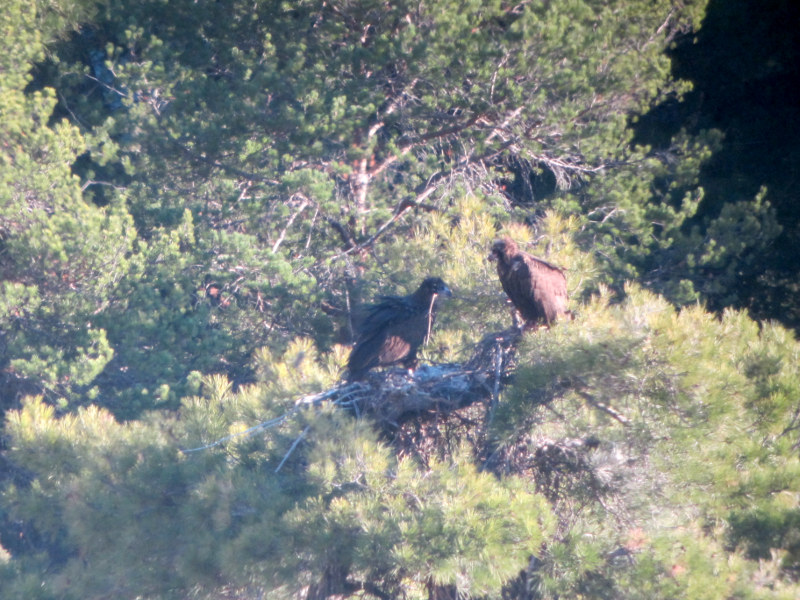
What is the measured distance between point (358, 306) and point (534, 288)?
292 centimetres

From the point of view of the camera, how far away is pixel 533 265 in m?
3.77

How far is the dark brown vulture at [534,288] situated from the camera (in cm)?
369

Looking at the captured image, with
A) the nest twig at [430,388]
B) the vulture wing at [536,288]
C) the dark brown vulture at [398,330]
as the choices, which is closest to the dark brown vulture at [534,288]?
the vulture wing at [536,288]

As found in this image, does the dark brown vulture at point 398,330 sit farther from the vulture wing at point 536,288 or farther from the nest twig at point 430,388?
the vulture wing at point 536,288

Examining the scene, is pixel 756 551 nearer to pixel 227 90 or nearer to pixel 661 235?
pixel 661 235

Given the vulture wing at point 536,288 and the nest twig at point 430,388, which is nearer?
the nest twig at point 430,388

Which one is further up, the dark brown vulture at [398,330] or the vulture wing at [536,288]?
the dark brown vulture at [398,330]

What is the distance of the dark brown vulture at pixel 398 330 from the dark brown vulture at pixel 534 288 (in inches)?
27.0

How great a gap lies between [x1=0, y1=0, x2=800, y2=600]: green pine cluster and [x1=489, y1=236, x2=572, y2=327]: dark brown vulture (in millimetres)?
293

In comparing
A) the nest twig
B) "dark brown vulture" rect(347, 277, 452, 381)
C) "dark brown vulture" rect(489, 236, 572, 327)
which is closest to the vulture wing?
"dark brown vulture" rect(489, 236, 572, 327)

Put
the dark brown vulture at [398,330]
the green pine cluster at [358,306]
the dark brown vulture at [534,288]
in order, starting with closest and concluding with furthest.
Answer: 1. the green pine cluster at [358,306]
2. the dark brown vulture at [534,288]
3. the dark brown vulture at [398,330]

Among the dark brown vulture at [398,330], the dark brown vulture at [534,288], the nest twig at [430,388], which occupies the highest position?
the dark brown vulture at [398,330]

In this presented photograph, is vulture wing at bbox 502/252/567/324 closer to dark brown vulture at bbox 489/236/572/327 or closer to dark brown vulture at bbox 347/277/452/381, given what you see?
dark brown vulture at bbox 489/236/572/327

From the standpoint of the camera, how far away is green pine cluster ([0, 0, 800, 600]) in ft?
9.17
